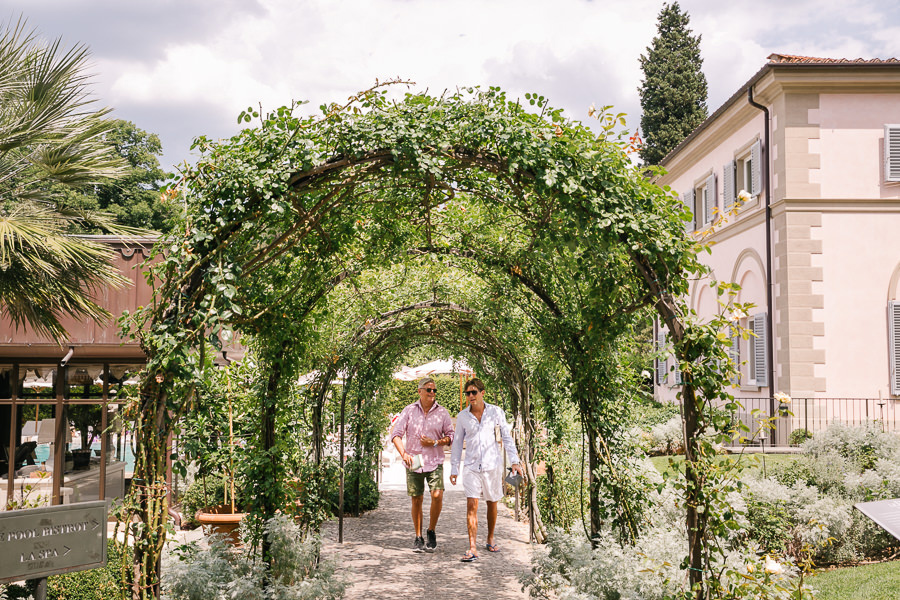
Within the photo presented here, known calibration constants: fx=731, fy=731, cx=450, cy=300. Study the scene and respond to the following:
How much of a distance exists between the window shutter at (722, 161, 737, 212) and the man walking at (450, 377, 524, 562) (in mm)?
10220

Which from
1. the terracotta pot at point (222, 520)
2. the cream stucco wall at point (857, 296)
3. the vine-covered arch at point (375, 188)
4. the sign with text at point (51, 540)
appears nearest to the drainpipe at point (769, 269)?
the cream stucco wall at point (857, 296)

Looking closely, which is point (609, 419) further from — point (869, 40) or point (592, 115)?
point (869, 40)

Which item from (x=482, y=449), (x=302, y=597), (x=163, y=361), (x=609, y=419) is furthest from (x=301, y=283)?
(x=482, y=449)

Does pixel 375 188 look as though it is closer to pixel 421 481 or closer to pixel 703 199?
pixel 421 481

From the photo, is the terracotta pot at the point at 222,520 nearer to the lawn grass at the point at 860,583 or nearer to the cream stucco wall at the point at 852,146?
the lawn grass at the point at 860,583

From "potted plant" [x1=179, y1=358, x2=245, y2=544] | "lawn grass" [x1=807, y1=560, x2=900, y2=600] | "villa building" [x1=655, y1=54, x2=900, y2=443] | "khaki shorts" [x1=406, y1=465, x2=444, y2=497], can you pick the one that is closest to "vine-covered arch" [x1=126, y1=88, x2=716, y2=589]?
"potted plant" [x1=179, y1=358, x2=245, y2=544]

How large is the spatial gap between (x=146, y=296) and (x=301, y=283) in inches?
223

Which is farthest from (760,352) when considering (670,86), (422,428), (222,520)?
(670,86)

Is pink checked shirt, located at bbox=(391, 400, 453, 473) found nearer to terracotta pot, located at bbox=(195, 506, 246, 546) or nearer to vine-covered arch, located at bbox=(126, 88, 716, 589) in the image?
terracotta pot, located at bbox=(195, 506, 246, 546)

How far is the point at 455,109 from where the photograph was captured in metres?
4.00

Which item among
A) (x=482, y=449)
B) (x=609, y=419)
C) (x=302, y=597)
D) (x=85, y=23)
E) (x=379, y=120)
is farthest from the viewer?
(x=482, y=449)

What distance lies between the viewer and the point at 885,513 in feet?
12.4

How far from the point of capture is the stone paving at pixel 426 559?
22.4 ft

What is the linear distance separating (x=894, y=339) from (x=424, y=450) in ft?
31.9
